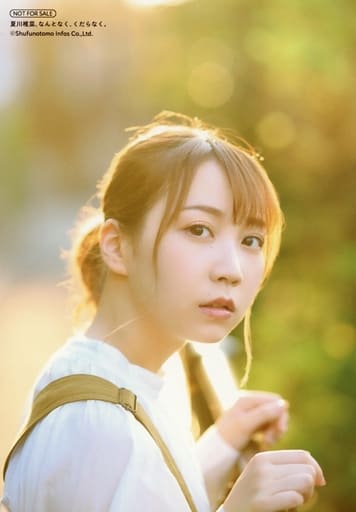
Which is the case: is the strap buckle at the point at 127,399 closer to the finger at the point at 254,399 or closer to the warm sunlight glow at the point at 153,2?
the finger at the point at 254,399

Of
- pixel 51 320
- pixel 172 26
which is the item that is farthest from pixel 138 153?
pixel 51 320

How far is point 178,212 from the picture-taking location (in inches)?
27.9

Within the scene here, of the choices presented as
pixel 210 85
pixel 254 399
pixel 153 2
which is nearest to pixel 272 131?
pixel 210 85

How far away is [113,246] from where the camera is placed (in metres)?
0.75

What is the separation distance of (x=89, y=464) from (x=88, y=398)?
0.05 metres

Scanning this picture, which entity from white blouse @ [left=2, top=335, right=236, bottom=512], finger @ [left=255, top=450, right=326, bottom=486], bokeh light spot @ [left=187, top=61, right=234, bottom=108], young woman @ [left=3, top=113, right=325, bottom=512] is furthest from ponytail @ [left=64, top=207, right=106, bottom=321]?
bokeh light spot @ [left=187, top=61, right=234, bottom=108]

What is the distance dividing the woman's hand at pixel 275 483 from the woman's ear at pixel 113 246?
215 millimetres

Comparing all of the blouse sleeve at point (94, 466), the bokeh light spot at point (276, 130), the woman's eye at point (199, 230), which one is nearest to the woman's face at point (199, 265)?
the woman's eye at point (199, 230)

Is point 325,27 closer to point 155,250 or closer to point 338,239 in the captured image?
point 338,239

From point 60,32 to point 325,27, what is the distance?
49 cm

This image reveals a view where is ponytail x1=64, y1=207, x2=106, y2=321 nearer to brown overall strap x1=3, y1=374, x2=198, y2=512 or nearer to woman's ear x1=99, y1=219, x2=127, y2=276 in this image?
woman's ear x1=99, y1=219, x2=127, y2=276

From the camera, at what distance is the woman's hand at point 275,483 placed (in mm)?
652

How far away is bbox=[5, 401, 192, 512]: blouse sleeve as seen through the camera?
63 centimetres

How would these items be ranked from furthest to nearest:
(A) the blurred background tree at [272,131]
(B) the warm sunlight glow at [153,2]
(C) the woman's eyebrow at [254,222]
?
(A) the blurred background tree at [272,131], (B) the warm sunlight glow at [153,2], (C) the woman's eyebrow at [254,222]
